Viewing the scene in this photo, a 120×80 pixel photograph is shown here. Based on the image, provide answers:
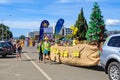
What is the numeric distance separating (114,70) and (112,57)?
47 cm

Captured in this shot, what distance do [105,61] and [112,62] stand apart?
0.43 meters

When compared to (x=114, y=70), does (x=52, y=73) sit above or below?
below

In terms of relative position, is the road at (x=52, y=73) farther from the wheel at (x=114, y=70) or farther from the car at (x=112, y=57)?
the wheel at (x=114, y=70)

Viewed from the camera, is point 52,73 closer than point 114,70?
No

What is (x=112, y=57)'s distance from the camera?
13242 mm

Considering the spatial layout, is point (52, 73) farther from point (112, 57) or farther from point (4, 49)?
point (4, 49)

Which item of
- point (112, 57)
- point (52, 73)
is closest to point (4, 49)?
point (52, 73)

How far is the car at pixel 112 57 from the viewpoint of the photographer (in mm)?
13055

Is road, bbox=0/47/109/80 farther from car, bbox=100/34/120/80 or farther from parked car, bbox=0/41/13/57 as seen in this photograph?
parked car, bbox=0/41/13/57

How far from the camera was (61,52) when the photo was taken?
76.8 feet

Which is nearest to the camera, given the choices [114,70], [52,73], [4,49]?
[114,70]

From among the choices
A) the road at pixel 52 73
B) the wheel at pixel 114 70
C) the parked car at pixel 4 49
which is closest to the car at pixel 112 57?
the wheel at pixel 114 70

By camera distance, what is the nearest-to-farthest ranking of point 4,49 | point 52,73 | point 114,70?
point 114,70 < point 52,73 < point 4,49

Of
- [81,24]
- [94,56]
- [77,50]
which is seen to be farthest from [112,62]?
[81,24]
